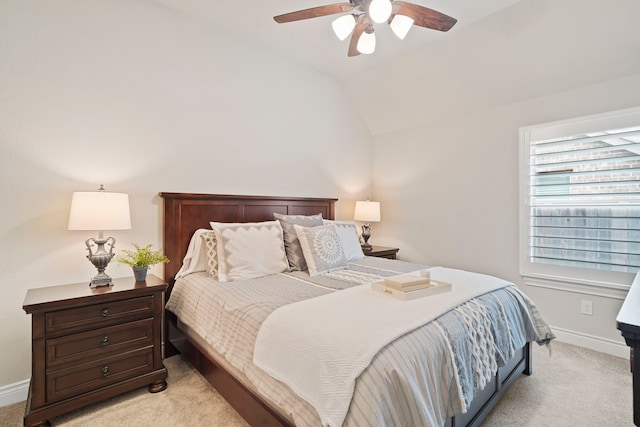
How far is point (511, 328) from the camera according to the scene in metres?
1.86

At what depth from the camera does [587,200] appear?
279 centimetres

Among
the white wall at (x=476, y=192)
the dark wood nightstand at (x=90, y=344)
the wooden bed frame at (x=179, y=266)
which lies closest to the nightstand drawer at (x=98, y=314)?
the dark wood nightstand at (x=90, y=344)

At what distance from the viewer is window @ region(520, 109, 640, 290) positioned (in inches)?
102

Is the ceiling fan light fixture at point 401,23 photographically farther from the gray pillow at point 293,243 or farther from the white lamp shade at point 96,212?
the white lamp shade at point 96,212

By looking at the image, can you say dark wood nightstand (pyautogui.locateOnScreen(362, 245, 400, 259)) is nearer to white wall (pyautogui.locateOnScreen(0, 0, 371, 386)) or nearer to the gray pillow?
the gray pillow

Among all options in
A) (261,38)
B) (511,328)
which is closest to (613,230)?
(511,328)

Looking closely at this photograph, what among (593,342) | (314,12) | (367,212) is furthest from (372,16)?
(593,342)

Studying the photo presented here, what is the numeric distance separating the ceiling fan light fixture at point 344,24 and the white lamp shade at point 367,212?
90.0 inches

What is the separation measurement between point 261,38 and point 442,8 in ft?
5.50

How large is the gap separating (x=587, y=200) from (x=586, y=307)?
96cm

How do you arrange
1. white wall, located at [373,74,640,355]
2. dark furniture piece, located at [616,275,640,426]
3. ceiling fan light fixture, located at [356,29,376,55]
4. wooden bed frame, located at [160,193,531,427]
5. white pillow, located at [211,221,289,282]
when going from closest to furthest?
dark furniture piece, located at [616,275,640,426], wooden bed frame, located at [160,193,531,427], ceiling fan light fixture, located at [356,29,376,55], white pillow, located at [211,221,289,282], white wall, located at [373,74,640,355]

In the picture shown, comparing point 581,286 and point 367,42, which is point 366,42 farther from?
point 581,286

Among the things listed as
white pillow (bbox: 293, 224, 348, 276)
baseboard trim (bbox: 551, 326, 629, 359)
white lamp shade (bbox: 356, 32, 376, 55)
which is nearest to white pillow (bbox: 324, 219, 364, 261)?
white pillow (bbox: 293, 224, 348, 276)

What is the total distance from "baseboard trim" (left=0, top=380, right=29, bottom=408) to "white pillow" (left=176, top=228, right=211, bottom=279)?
112cm
